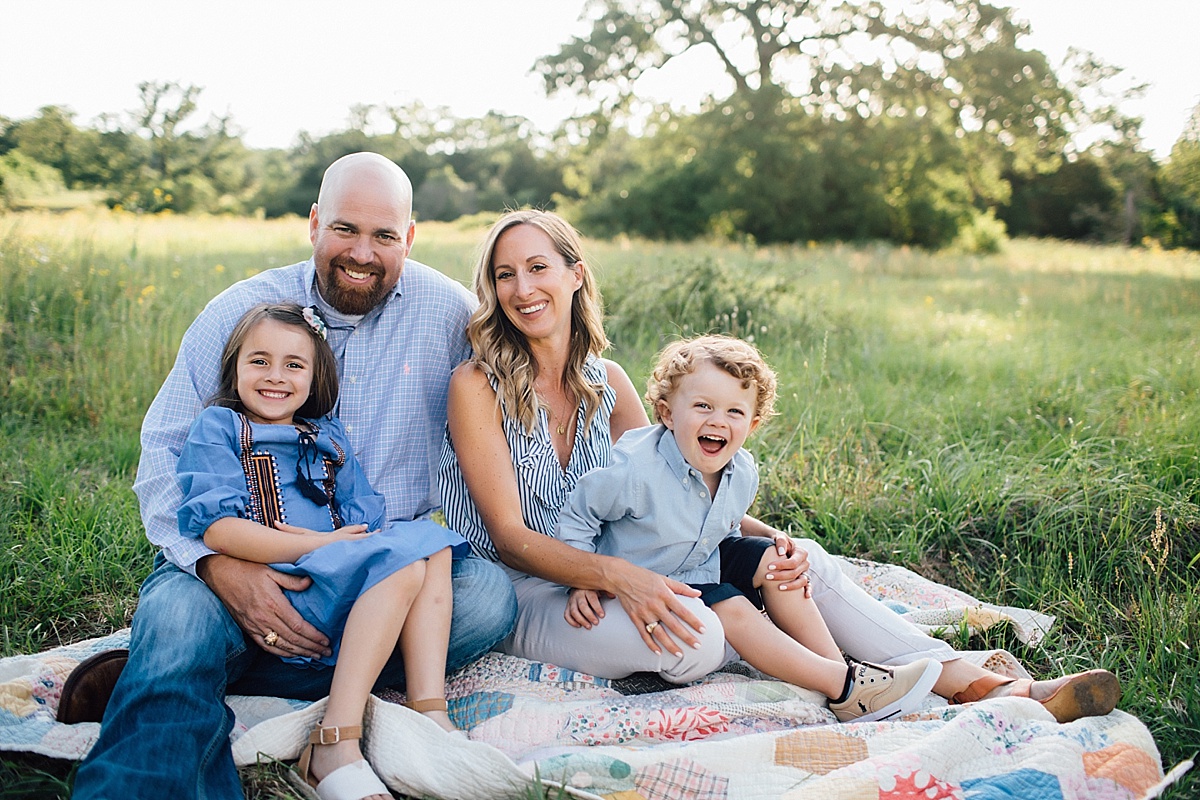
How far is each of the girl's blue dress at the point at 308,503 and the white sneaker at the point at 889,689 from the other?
121cm

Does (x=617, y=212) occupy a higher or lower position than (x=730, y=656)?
higher

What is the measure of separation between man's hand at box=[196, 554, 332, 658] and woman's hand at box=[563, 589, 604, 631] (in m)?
0.71

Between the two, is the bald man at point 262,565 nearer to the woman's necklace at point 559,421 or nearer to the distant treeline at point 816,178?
the woman's necklace at point 559,421

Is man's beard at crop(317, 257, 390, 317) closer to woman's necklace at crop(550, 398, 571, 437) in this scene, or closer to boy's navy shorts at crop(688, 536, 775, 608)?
woman's necklace at crop(550, 398, 571, 437)

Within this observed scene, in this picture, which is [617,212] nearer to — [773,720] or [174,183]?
[174,183]

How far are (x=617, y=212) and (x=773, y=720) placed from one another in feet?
73.6

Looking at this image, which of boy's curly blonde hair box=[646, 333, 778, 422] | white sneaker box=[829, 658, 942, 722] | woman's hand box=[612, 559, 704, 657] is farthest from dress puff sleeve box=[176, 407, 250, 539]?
white sneaker box=[829, 658, 942, 722]

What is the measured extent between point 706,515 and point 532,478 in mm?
568

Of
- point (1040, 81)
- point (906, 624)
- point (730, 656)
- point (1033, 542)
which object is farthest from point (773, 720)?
point (1040, 81)

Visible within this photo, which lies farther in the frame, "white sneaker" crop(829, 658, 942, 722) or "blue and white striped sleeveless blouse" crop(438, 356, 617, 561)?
"blue and white striped sleeveless blouse" crop(438, 356, 617, 561)

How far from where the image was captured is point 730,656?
2834mm

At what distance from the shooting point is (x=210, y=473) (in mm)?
2428

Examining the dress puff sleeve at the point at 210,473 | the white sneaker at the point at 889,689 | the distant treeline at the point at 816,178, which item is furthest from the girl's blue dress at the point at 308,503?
the distant treeline at the point at 816,178

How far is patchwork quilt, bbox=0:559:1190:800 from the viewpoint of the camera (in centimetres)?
211
